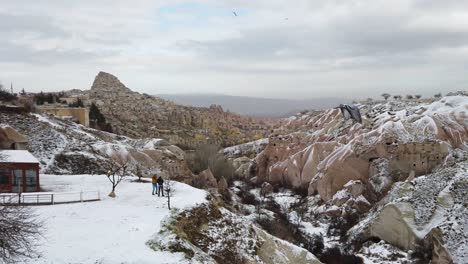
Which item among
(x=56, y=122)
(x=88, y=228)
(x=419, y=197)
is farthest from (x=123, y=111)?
(x=88, y=228)

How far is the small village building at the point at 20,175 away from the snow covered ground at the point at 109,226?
1709 mm

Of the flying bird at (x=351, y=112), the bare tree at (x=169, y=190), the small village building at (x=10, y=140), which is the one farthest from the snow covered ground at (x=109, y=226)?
the flying bird at (x=351, y=112)

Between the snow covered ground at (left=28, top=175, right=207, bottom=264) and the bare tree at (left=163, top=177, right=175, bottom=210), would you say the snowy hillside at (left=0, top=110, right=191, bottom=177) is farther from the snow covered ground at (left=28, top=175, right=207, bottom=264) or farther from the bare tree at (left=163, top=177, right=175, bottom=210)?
the bare tree at (left=163, top=177, right=175, bottom=210)

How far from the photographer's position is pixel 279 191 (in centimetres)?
6128

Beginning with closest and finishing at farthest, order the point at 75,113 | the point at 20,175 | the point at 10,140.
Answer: the point at 20,175 → the point at 10,140 → the point at 75,113

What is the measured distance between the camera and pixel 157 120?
128 meters

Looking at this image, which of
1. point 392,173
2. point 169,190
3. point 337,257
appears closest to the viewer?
point 169,190

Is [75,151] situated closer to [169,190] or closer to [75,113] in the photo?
[169,190]

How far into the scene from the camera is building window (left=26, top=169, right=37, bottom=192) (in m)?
26.3

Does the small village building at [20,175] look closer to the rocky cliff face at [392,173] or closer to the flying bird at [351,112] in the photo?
the rocky cliff face at [392,173]

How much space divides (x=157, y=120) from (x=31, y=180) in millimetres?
101705

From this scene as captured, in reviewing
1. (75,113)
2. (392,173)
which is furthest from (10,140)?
(392,173)

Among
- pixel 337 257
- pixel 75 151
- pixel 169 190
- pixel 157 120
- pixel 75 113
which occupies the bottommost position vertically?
pixel 337 257

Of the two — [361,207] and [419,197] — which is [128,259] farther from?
[361,207]
